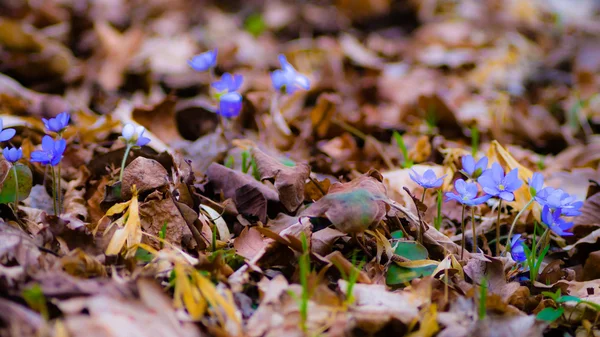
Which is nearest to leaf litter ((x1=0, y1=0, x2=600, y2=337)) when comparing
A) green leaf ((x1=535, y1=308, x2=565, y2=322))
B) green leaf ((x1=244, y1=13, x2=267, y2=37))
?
green leaf ((x1=535, y1=308, x2=565, y2=322))

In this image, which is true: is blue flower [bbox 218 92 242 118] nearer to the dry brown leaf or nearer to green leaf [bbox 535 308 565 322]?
green leaf [bbox 535 308 565 322]

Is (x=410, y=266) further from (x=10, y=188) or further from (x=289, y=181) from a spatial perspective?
(x=10, y=188)

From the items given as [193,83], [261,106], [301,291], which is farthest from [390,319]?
[193,83]

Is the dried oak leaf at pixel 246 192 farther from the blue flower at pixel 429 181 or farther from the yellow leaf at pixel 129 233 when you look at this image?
the blue flower at pixel 429 181

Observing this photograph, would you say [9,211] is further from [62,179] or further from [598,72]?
[598,72]

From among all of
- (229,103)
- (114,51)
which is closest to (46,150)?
(229,103)

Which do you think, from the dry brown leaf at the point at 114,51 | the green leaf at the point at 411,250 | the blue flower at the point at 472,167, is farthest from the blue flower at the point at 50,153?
the dry brown leaf at the point at 114,51
